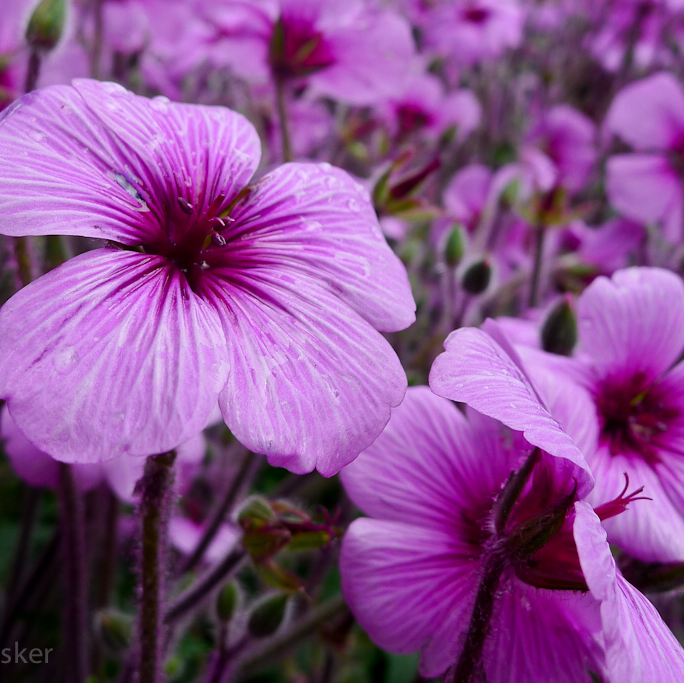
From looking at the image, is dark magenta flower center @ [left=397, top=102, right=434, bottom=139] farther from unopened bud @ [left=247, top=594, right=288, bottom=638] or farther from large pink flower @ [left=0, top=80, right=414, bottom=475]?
unopened bud @ [left=247, top=594, right=288, bottom=638]

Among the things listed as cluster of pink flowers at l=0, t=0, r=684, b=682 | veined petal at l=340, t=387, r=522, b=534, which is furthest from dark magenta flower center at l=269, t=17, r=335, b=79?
veined petal at l=340, t=387, r=522, b=534

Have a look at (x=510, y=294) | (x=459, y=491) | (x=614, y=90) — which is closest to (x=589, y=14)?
(x=614, y=90)

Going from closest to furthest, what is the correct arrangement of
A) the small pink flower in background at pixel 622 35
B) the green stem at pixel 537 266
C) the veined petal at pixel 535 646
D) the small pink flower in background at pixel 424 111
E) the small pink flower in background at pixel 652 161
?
the veined petal at pixel 535 646, the green stem at pixel 537 266, the small pink flower in background at pixel 652 161, the small pink flower in background at pixel 424 111, the small pink flower in background at pixel 622 35

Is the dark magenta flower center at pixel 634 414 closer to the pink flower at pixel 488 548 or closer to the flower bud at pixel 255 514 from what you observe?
the pink flower at pixel 488 548

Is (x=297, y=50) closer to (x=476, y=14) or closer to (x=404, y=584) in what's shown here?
(x=404, y=584)

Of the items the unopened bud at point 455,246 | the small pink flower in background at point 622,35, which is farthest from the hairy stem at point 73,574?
the small pink flower in background at point 622,35

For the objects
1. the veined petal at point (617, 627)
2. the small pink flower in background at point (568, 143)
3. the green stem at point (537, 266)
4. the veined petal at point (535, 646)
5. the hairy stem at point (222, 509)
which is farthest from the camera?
the small pink flower in background at point (568, 143)
